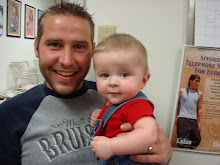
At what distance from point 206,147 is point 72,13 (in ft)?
3.99

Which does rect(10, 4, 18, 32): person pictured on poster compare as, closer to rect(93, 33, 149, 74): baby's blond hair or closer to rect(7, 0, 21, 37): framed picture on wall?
rect(7, 0, 21, 37): framed picture on wall

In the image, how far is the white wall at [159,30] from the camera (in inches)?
45.4

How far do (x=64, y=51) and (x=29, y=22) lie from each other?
16.3 feet

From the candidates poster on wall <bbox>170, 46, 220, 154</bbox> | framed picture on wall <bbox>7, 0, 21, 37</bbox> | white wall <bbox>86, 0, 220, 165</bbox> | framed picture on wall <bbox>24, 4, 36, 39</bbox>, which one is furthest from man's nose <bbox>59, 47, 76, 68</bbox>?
framed picture on wall <bbox>24, 4, 36, 39</bbox>

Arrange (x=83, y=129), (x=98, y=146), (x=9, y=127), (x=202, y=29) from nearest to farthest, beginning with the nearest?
(x=98, y=146)
(x=9, y=127)
(x=83, y=129)
(x=202, y=29)

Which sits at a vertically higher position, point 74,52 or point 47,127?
point 74,52

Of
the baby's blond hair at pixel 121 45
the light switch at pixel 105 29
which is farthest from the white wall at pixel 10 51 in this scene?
the baby's blond hair at pixel 121 45

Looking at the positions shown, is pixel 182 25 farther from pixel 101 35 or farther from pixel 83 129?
pixel 83 129

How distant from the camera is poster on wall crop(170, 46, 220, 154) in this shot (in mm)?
1128

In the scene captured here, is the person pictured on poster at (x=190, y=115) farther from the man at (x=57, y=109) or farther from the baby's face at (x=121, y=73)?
the baby's face at (x=121, y=73)

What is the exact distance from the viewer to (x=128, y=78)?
0.73 metres

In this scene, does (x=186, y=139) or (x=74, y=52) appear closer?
(x=74, y=52)

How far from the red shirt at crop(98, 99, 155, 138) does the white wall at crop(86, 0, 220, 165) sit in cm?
52

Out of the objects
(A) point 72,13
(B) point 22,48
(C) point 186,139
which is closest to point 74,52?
(A) point 72,13
